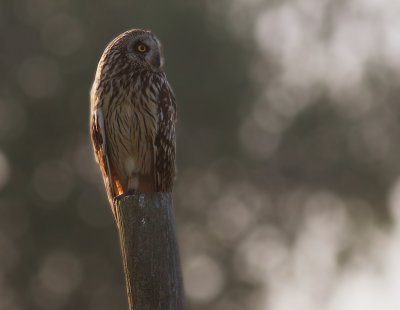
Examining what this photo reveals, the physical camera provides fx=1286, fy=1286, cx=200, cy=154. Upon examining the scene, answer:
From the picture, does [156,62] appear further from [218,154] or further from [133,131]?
[218,154]

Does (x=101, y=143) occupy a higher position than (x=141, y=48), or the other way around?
(x=141, y=48)

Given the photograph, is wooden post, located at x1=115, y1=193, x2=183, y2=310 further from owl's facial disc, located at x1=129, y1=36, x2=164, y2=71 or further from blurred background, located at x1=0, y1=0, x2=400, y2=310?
blurred background, located at x1=0, y1=0, x2=400, y2=310

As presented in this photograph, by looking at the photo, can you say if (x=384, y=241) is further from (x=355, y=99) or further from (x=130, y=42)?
(x=130, y=42)

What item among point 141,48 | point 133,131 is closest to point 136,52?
point 141,48

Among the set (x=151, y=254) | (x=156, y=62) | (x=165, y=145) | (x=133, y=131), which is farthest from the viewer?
(x=156, y=62)

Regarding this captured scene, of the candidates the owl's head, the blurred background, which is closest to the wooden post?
the owl's head

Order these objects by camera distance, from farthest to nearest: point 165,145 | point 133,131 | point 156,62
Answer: point 156,62 → point 165,145 → point 133,131
